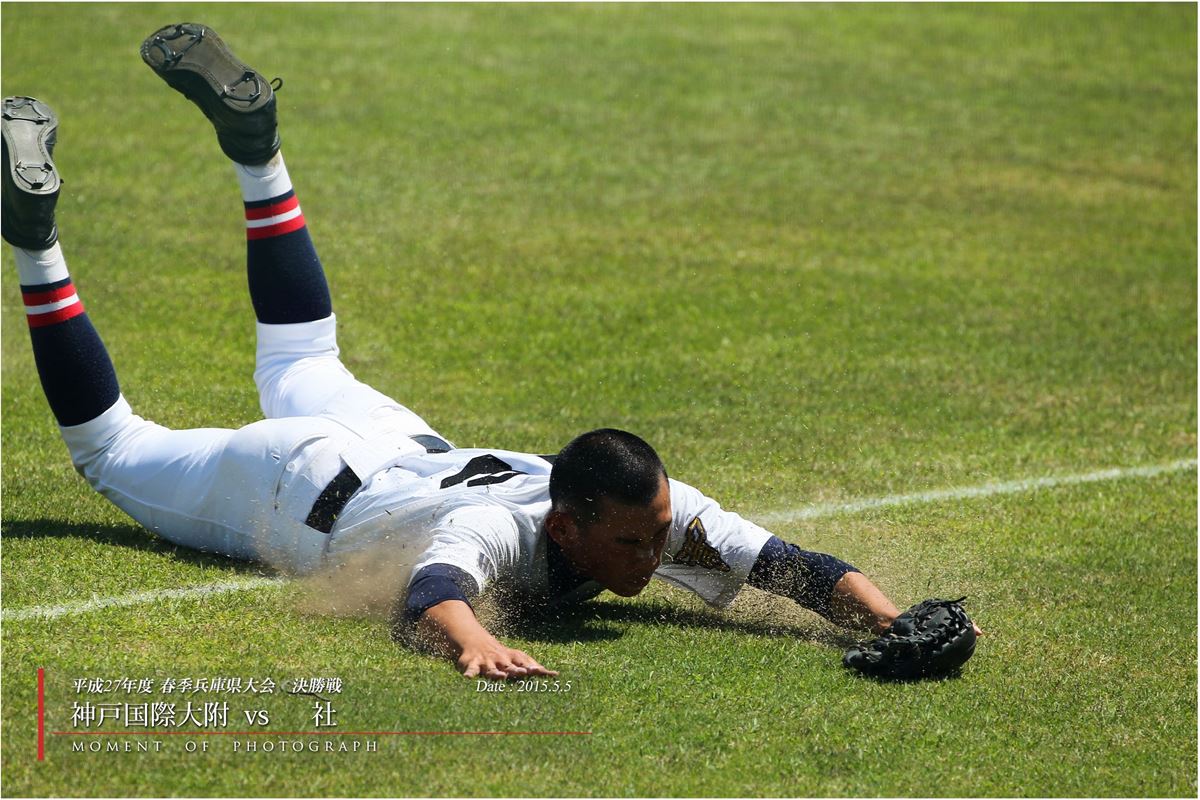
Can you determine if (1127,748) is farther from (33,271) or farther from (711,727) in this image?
(33,271)

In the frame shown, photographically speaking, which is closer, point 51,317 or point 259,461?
point 259,461

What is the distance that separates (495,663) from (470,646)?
99mm

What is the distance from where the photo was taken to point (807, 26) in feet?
64.3

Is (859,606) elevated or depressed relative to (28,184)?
depressed

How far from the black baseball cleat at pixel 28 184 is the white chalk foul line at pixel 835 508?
1810 millimetres

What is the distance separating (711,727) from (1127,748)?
138cm

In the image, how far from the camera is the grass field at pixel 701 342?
4668 mm

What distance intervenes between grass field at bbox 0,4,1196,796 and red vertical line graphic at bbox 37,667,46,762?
1.2 inches

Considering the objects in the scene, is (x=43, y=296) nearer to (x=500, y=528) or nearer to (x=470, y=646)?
(x=500, y=528)

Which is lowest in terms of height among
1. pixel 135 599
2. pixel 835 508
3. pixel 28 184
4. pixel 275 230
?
pixel 835 508

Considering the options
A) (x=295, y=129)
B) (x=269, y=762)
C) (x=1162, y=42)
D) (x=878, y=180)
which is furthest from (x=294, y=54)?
(x=269, y=762)

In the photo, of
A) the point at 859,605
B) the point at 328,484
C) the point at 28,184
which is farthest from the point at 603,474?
the point at 28,184

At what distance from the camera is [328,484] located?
5805mm

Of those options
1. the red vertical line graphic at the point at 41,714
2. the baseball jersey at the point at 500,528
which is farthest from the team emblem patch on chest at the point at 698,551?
the red vertical line graphic at the point at 41,714
